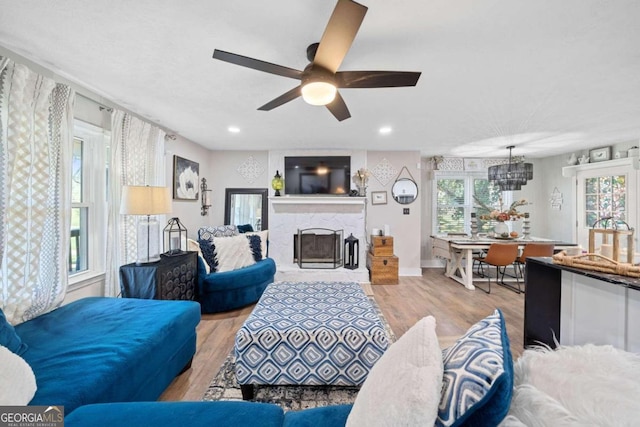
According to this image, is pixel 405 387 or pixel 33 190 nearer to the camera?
pixel 405 387

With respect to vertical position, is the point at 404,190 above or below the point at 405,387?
above

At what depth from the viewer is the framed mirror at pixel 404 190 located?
482cm

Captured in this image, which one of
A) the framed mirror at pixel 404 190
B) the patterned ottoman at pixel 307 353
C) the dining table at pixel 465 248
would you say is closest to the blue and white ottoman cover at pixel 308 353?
the patterned ottoman at pixel 307 353

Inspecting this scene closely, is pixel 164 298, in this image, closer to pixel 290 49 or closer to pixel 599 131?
pixel 290 49

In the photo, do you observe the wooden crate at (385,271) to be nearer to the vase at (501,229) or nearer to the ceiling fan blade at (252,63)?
the vase at (501,229)

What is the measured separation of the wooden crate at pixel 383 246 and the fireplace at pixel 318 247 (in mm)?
618

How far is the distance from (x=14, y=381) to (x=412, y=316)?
3.04 metres

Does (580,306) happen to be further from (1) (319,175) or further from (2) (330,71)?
(1) (319,175)

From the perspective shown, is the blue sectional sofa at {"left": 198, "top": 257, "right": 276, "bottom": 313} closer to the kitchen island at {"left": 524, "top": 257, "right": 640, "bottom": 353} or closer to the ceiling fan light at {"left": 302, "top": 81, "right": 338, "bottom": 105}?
the ceiling fan light at {"left": 302, "top": 81, "right": 338, "bottom": 105}

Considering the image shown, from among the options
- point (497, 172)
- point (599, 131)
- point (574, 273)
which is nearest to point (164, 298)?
point (574, 273)

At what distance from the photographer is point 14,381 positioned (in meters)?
1.04

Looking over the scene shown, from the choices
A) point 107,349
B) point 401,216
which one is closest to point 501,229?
point 401,216

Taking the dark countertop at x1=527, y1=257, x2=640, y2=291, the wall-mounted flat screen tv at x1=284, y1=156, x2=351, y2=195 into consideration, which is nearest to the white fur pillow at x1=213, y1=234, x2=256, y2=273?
the wall-mounted flat screen tv at x1=284, y1=156, x2=351, y2=195

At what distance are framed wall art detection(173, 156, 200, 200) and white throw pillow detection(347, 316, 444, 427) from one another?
359 centimetres
